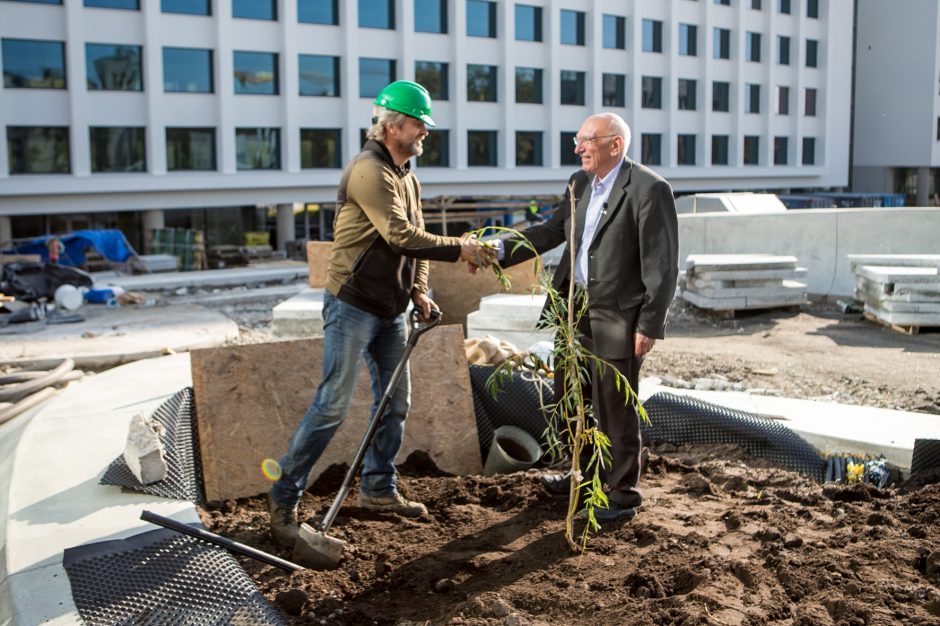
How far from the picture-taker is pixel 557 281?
16.5 feet

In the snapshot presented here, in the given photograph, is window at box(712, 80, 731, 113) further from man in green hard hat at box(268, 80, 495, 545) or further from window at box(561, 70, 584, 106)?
man in green hard hat at box(268, 80, 495, 545)

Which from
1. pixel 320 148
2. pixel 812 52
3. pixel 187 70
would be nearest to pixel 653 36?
pixel 812 52

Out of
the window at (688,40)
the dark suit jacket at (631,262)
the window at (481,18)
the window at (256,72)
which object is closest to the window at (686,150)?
the window at (688,40)

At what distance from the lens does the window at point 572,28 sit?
49188mm

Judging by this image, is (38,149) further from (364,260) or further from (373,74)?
(364,260)

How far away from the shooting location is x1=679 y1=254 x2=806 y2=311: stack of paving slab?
13914 mm

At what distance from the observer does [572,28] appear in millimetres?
49625

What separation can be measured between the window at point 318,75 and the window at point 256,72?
4.16ft

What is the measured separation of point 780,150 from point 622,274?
191ft

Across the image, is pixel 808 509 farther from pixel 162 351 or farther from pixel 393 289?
pixel 162 351

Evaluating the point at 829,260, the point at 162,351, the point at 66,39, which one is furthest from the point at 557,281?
the point at 66,39

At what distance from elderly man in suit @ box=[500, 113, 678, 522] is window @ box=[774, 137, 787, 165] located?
190ft

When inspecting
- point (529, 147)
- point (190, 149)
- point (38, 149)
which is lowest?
point (38, 149)

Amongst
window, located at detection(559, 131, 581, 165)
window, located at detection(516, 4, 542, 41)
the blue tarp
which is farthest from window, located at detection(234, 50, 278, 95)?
window, located at detection(559, 131, 581, 165)
